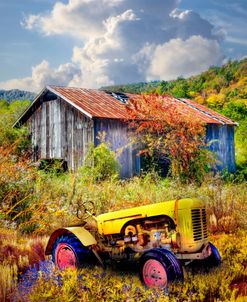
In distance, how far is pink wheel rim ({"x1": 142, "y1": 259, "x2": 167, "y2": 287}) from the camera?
15.4 ft

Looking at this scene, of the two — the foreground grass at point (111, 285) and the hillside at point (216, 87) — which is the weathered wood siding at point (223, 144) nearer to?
the hillside at point (216, 87)

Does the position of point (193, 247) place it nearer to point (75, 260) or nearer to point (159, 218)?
point (159, 218)

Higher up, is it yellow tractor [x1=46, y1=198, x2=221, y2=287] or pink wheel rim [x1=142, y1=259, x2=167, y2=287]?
yellow tractor [x1=46, y1=198, x2=221, y2=287]

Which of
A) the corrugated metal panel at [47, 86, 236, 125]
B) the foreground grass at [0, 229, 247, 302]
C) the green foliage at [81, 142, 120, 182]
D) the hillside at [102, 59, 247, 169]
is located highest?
the hillside at [102, 59, 247, 169]

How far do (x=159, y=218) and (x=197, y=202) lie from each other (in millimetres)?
474

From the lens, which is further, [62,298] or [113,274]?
[113,274]

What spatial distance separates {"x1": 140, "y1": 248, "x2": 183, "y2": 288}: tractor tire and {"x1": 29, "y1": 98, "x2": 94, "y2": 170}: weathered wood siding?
14685mm

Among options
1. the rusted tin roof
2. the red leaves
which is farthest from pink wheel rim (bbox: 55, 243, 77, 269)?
the rusted tin roof

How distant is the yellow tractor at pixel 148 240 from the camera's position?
15.7 ft

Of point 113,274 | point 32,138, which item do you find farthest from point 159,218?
point 32,138

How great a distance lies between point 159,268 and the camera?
4.71 m

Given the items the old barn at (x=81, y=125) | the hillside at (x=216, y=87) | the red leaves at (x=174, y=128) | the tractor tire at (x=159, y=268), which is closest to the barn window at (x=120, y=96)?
the old barn at (x=81, y=125)

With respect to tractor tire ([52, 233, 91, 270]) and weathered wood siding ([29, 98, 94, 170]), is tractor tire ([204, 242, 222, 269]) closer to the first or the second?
tractor tire ([52, 233, 91, 270])

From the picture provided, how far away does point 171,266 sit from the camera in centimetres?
464
